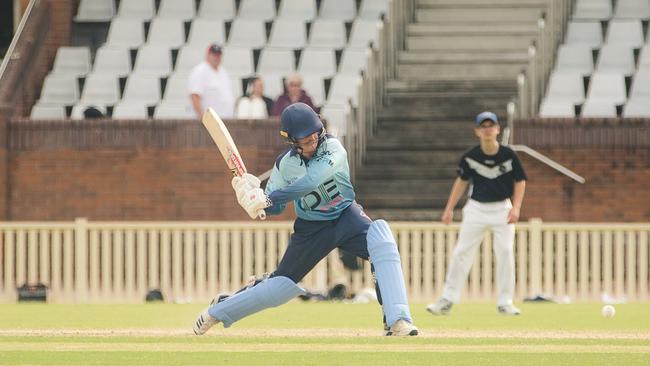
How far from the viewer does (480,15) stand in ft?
75.3

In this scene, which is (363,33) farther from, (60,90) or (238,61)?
(60,90)

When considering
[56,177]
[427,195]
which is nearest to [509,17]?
[427,195]

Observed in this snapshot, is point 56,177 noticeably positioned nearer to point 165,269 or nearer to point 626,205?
point 165,269

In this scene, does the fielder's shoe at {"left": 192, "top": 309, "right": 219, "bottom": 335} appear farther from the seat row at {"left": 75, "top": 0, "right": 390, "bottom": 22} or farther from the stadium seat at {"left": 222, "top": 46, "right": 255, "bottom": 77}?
the seat row at {"left": 75, "top": 0, "right": 390, "bottom": 22}

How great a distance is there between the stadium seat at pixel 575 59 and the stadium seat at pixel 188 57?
469 cm

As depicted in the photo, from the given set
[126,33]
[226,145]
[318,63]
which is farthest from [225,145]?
[126,33]

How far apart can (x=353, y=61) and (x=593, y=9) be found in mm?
3284

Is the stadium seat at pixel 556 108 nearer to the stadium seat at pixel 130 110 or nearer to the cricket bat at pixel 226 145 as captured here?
the stadium seat at pixel 130 110

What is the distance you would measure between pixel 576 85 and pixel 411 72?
88.0 inches

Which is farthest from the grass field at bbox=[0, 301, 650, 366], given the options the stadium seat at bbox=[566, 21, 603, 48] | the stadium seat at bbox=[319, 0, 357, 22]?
the stadium seat at bbox=[319, 0, 357, 22]

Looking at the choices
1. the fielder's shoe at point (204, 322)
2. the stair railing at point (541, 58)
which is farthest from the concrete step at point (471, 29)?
the fielder's shoe at point (204, 322)

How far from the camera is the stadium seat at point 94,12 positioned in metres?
23.7

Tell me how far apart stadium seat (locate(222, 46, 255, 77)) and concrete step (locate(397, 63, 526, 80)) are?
6.47ft

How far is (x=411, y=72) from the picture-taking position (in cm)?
2192
